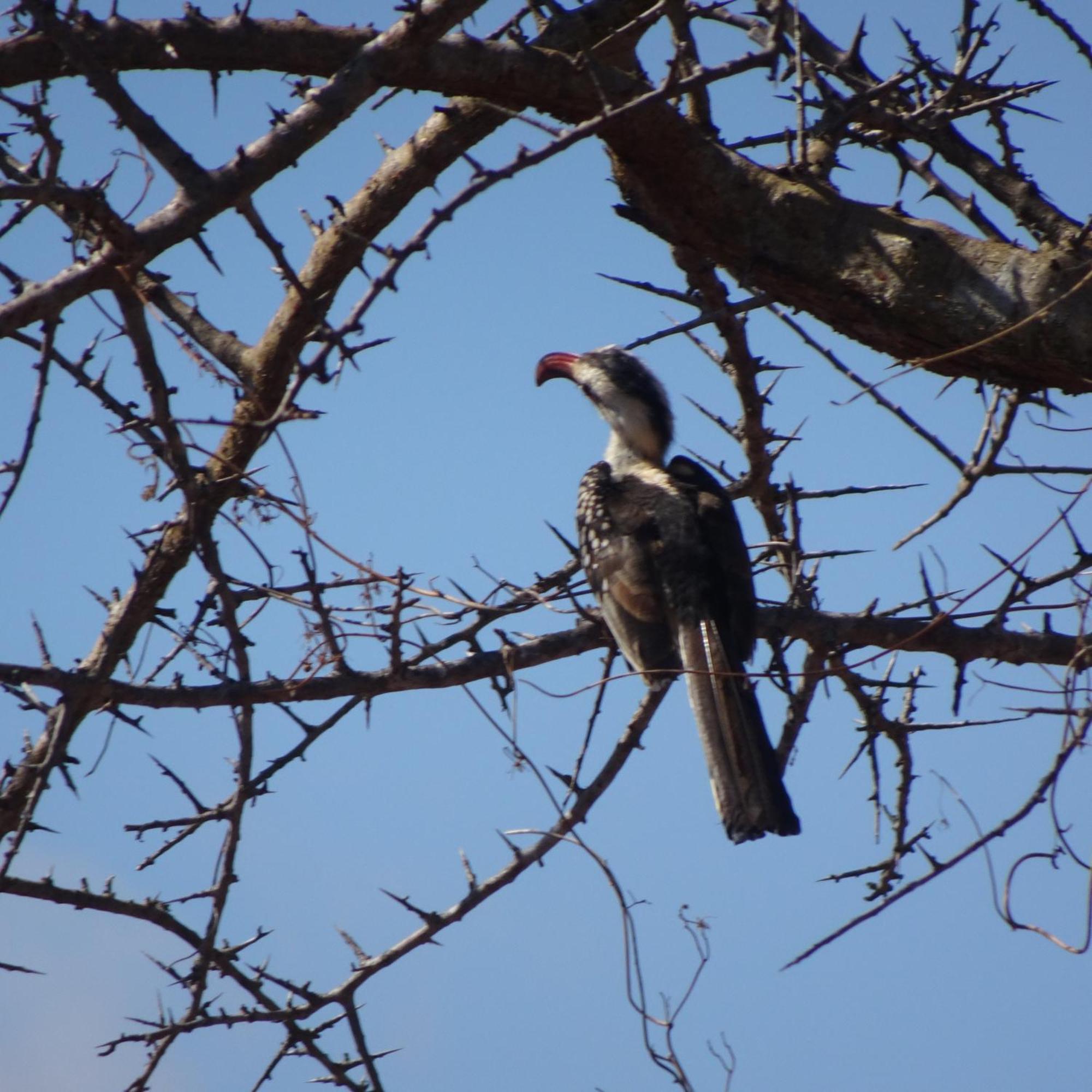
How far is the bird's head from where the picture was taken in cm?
578

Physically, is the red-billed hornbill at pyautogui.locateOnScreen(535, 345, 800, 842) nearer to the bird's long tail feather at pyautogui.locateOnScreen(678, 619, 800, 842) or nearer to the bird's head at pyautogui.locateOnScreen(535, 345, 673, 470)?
the bird's long tail feather at pyautogui.locateOnScreen(678, 619, 800, 842)

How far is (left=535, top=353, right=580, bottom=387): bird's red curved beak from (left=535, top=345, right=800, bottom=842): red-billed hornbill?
0.75m

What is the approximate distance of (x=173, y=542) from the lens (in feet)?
11.9

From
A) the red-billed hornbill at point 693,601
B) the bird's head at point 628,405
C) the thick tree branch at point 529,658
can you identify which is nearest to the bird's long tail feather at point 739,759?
the red-billed hornbill at point 693,601

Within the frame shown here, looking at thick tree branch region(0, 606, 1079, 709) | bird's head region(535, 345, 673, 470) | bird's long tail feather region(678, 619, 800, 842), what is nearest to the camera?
thick tree branch region(0, 606, 1079, 709)

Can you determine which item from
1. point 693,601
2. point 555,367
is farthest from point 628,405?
point 693,601

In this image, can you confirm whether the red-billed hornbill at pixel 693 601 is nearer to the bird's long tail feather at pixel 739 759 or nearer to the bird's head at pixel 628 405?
the bird's long tail feather at pixel 739 759

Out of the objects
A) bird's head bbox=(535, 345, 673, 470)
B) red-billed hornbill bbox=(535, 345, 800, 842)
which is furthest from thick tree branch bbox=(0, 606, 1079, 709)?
bird's head bbox=(535, 345, 673, 470)

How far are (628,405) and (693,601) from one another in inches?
55.9

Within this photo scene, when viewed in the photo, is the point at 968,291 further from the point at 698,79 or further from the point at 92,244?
the point at 92,244

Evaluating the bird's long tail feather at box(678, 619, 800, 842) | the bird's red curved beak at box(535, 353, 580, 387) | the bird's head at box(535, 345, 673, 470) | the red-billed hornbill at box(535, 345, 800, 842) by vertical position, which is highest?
the bird's red curved beak at box(535, 353, 580, 387)

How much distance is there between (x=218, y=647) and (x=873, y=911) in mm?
1794

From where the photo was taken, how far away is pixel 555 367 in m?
6.23

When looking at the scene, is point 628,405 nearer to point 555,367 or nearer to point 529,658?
point 555,367
